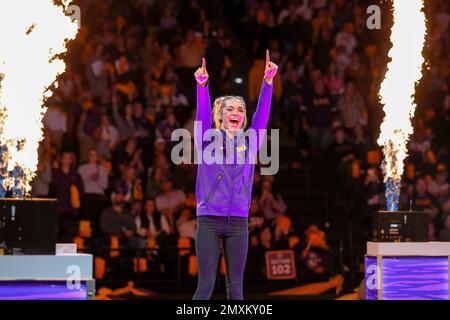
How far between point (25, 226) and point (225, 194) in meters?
1.68

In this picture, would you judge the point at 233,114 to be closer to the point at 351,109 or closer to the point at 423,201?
the point at 423,201

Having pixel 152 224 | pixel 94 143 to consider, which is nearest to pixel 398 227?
pixel 152 224

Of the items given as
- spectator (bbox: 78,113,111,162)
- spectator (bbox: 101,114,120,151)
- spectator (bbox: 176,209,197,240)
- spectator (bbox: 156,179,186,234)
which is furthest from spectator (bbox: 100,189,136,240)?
spectator (bbox: 101,114,120,151)

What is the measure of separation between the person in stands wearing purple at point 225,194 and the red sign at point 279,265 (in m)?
6.12

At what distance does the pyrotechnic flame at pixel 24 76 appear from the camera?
30.5 ft

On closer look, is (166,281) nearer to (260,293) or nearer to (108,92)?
(260,293)

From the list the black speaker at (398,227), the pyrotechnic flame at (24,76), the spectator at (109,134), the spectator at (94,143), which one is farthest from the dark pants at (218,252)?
the spectator at (109,134)

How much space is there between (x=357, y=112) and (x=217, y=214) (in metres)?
8.82

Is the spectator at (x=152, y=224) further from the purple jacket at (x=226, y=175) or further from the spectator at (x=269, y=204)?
the purple jacket at (x=226, y=175)

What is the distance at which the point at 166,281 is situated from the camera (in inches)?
551

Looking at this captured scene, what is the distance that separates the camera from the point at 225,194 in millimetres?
7926

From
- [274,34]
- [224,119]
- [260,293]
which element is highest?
[274,34]
